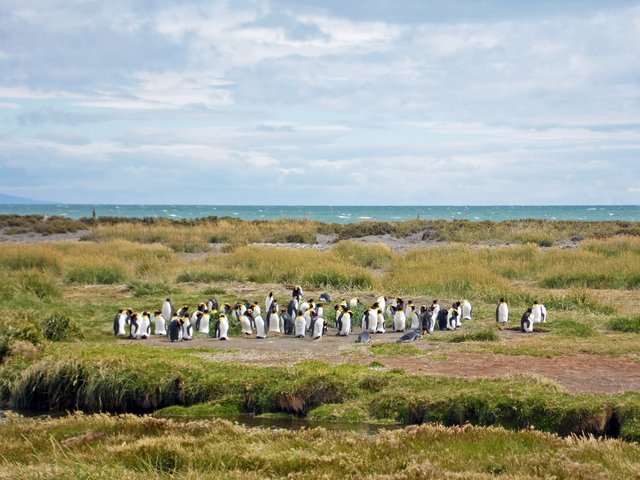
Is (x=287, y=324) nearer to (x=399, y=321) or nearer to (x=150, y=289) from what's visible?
(x=399, y=321)

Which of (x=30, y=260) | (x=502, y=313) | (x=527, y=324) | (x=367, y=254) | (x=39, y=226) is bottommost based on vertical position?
(x=527, y=324)

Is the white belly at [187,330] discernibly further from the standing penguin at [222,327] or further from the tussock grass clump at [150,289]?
the tussock grass clump at [150,289]

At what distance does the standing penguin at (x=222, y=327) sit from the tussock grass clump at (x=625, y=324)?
10007mm

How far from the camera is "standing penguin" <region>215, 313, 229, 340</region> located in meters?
21.6

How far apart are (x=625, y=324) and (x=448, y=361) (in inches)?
257

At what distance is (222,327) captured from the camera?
71.0 ft

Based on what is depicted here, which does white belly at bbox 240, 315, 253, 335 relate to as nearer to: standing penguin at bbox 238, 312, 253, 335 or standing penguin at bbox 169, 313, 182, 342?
standing penguin at bbox 238, 312, 253, 335

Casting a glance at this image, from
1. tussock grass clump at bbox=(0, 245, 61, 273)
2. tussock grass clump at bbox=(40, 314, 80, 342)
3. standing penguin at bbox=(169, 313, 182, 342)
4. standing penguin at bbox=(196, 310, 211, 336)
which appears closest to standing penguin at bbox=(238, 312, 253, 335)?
standing penguin at bbox=(196, 310, 211, 336)

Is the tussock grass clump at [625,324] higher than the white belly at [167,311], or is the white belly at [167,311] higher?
the tussock grass clump at [625,324]

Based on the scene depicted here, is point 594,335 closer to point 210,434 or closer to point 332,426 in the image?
point 332,426

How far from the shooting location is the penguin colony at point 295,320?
854 inches

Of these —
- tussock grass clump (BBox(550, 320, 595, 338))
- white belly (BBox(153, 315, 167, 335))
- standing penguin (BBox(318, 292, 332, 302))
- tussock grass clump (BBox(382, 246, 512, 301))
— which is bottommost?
white belly (BBox(153, 315, 167, 335))

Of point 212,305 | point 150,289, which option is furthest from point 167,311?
point 150,289

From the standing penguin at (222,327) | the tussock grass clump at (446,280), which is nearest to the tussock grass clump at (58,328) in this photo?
the standing penguin at (222,327)
